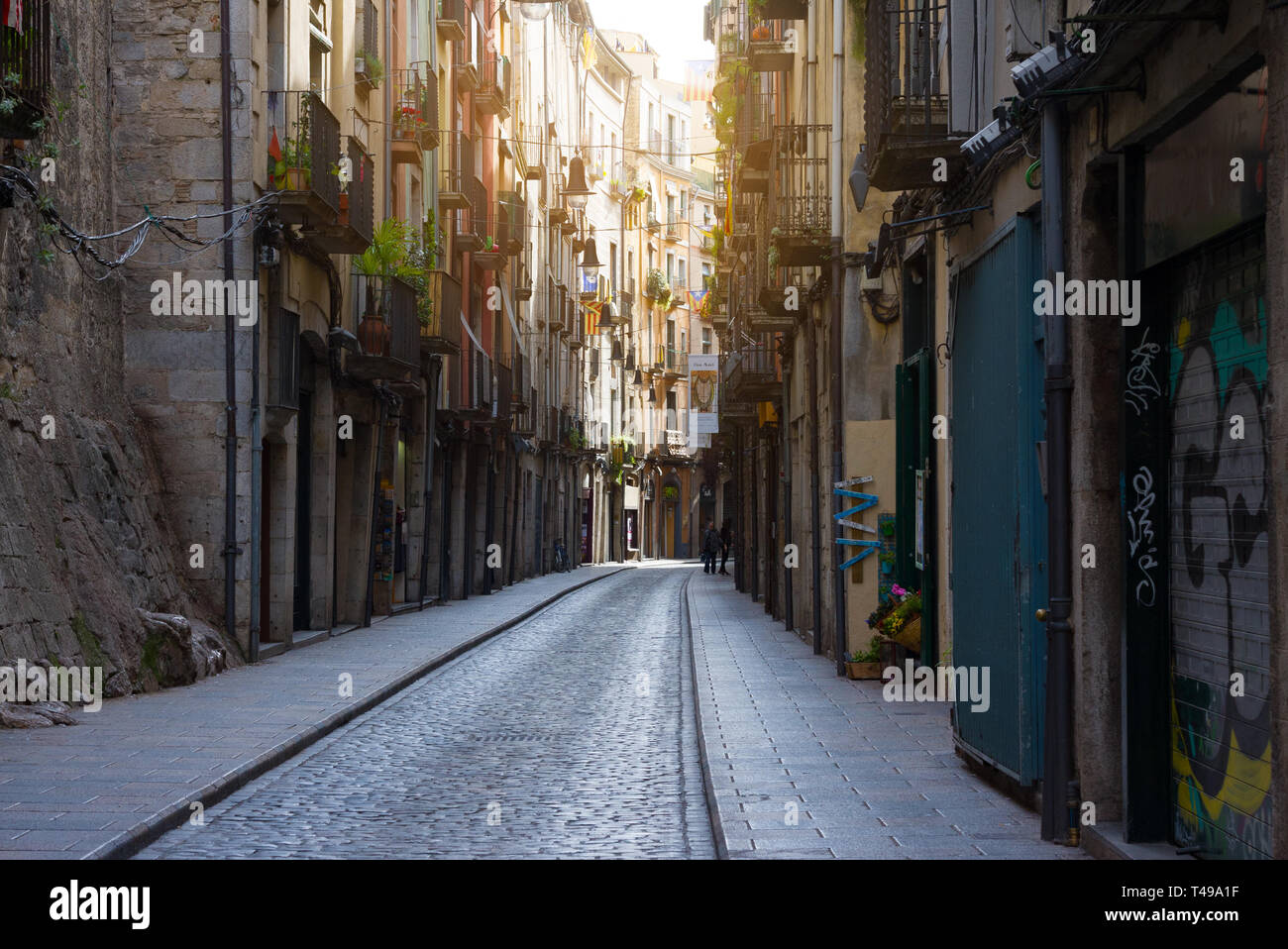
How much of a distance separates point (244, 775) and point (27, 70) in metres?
5.74

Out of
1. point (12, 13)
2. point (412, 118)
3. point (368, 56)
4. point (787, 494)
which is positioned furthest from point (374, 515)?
point (12, 13)

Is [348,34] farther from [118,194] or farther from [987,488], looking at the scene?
[987,488]

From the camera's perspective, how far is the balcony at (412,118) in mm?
25375

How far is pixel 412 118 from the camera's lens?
25.3 metres

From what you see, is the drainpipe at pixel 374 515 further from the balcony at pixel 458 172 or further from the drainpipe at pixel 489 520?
the drainpipe at pixel 489 520

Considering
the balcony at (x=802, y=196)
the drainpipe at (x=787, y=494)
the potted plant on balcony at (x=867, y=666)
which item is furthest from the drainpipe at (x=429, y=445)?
the potted plant on balcony at (x=867, y=666)

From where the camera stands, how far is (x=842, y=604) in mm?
15773

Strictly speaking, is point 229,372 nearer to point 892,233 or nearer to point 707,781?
point 892,233

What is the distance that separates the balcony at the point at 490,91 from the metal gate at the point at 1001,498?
27.5 meters

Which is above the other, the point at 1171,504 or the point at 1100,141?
the point at 1100,141

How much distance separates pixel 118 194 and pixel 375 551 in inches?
361

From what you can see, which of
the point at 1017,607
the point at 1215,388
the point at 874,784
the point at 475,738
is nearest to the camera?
the point at 1215,388

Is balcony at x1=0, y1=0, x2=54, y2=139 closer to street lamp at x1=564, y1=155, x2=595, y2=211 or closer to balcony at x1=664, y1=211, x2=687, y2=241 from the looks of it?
street lamp at x1=564, y1=155, x2=595, y2=211

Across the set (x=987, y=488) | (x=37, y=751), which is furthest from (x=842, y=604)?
(x=37, y=751)
